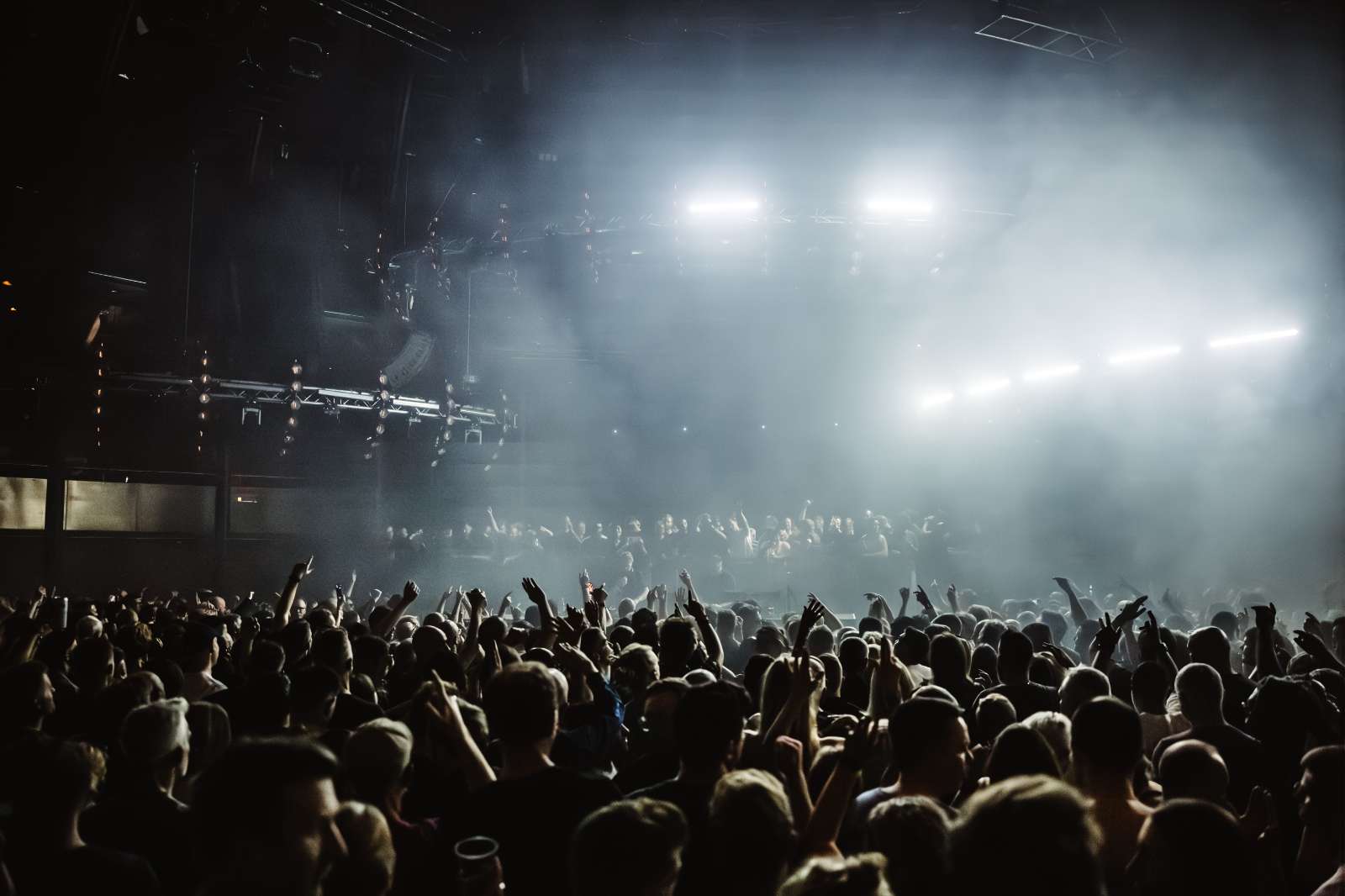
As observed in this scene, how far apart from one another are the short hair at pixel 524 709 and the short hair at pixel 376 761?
0.27 m

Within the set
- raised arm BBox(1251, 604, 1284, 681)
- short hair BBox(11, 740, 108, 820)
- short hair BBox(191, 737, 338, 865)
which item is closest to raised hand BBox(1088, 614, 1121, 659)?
raised arm BBox(1251, 604, 1284, 681)

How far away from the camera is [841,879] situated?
1.47 meters

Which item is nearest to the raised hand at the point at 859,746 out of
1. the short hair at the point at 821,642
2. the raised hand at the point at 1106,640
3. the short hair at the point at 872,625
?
the raised hand at the point at 1106,640

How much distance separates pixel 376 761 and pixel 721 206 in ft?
32.3

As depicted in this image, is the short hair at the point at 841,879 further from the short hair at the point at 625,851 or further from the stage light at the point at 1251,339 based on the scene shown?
the stage light at the point at 1251,339

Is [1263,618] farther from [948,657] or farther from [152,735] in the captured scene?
[152,735]

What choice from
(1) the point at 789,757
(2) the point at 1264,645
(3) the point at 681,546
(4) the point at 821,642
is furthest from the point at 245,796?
(3) the point at 681,546

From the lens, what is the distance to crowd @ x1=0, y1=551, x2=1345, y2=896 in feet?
5.20

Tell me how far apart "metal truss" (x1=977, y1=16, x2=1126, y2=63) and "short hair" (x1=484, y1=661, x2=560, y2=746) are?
833cm

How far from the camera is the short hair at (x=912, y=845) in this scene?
1.74 m

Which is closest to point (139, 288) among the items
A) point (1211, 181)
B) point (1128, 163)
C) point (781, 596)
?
point (781, 596)

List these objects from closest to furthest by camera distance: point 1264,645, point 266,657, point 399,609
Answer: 1. point 266,657
2. point 1264,645
3. point 399,609

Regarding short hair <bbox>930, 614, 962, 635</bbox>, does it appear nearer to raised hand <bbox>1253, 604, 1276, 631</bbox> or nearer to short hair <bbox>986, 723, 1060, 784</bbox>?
raised hand <bbox>1253, 604, 1276, 631</bbox>

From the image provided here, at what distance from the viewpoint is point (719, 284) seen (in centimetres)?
1703
